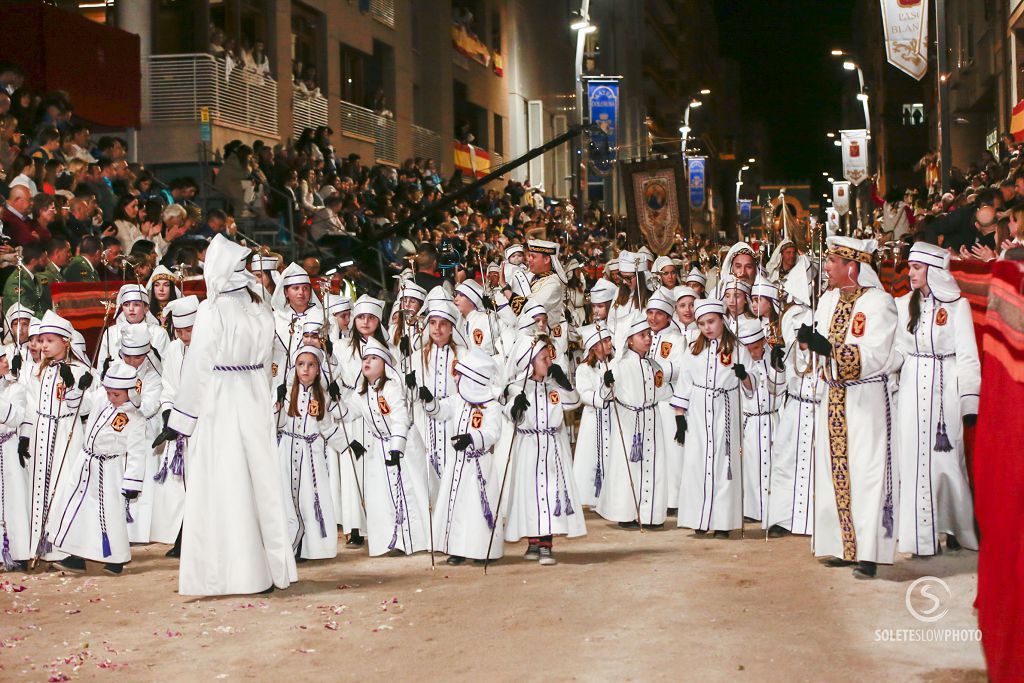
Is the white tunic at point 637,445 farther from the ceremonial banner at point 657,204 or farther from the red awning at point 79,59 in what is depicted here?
the red awning at point 79,59

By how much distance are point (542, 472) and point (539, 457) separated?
0.42ft

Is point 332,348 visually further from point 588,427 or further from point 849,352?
point 849,352

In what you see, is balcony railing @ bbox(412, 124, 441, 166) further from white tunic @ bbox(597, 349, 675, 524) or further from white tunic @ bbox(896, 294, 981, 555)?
white tunic @ bbox(896, 294, 981, 555)

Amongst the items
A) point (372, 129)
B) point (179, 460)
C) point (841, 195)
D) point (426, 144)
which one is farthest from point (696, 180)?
point (179, 460)

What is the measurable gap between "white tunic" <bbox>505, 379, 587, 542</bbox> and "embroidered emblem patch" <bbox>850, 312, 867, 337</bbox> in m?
2.20

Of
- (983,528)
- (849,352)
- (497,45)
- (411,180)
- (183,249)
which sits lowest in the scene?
(983,528)

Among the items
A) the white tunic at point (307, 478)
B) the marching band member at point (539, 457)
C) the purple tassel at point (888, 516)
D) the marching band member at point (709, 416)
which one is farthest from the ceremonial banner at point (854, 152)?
the purple tassel at point (888, 516)

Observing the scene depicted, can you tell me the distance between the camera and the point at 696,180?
70.7 m

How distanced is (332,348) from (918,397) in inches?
187

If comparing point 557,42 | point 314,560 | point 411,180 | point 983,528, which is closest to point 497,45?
point 557,42

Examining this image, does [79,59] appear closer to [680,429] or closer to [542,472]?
[680,429]

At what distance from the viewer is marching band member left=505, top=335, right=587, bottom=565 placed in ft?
33.4

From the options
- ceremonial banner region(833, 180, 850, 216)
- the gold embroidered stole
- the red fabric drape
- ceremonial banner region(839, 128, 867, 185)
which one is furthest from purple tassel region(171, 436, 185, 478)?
ceremonial banner region(833, 180, 850, 216)

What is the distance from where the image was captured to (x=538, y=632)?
786cm
